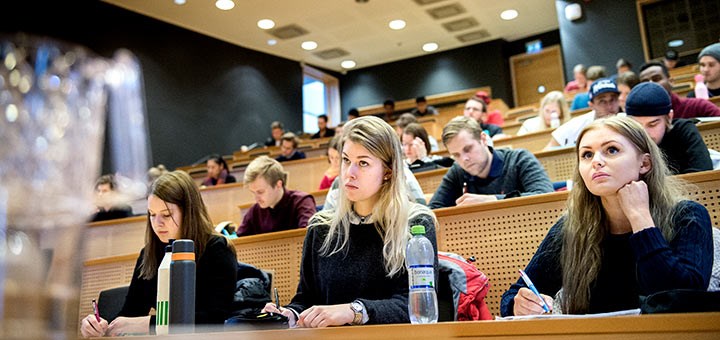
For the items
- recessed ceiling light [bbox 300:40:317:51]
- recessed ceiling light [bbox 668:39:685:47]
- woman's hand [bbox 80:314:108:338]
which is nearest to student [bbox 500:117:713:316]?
woman's hand [bbox 80:314:108:338]

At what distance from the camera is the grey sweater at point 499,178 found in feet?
9.52

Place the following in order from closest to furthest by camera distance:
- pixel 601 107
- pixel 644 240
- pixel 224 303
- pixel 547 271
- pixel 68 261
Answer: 1. pixel 68 261
2. pixel 644 240
3. pixel 547 271
4. pixel 224 303
5. pixel 601 107

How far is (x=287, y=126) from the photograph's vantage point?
34.9 ft

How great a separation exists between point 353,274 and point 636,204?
2.55 ft

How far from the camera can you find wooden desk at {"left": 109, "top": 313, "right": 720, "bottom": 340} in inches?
30.4

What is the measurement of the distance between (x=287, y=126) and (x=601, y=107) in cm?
740

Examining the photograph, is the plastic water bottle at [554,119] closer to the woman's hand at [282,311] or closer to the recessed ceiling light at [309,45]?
the woman's hand at [282,311]

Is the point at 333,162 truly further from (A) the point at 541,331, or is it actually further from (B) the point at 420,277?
(A) the point at 541,331

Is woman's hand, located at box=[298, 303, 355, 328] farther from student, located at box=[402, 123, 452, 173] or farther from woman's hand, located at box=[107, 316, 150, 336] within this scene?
student, located at box=[402, 123, 452, 173]

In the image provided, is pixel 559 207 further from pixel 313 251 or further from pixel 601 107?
pixel 601 107

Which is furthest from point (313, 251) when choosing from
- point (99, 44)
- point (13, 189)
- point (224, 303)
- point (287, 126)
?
point (287, 126)

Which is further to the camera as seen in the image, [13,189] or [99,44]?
[99,44]

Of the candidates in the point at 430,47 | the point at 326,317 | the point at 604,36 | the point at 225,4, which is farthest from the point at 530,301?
the point at 430,47

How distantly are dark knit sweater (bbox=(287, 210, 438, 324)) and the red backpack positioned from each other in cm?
14
